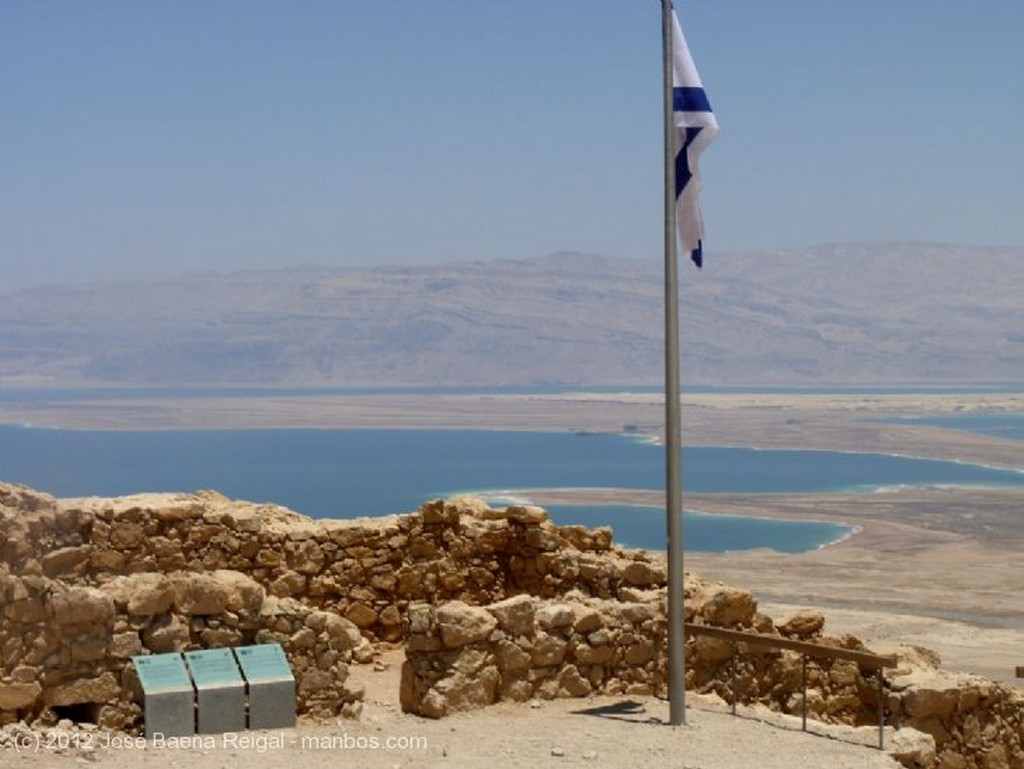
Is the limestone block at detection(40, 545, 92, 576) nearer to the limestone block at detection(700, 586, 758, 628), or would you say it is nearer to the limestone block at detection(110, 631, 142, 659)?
the limestone block at detection(110, 631, 142, 659)

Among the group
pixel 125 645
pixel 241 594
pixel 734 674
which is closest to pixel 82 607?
pixel 125 645

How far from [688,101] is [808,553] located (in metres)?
55.6

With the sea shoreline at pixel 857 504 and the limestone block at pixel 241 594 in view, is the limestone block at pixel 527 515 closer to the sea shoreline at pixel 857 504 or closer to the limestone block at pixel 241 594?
the limestone block at pixel 241 594

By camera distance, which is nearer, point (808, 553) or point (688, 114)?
point (688, 114)

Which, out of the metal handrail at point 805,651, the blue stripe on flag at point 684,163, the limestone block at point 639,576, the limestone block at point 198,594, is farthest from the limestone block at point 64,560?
the blue stripe on flag at point 684,163

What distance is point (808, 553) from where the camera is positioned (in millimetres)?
66062

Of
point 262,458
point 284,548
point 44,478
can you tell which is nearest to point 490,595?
point 284,548

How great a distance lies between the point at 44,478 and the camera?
104 m

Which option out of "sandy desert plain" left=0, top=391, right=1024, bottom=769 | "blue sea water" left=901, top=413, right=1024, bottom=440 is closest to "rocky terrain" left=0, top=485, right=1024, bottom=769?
"sandy desert plain" left=0, top=391, right=1024, bottom=769

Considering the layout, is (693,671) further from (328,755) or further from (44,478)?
(44,478)

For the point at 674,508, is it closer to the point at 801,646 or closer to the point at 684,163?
the point at 801,646

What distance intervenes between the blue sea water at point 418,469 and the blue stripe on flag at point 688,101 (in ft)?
182

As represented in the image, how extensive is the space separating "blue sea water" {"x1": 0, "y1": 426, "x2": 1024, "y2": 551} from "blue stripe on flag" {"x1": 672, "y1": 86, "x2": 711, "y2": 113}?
55.5 meters

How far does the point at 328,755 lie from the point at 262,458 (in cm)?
11952
